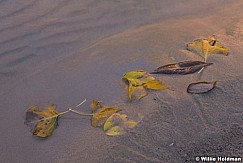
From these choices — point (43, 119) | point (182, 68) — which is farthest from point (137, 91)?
point (43, 119)

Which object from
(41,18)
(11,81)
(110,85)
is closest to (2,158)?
(11,81)

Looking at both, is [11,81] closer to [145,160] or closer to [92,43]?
[92,43]

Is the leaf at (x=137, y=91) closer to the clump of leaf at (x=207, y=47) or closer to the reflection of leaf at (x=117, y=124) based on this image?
the reflection of leaf at (x=117, y=124)

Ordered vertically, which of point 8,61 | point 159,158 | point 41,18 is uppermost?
point 41,18

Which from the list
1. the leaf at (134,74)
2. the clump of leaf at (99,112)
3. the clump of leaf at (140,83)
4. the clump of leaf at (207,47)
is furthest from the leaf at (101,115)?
the clump of leaf at (207,47)

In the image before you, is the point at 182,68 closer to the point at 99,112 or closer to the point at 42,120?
the point at 99,112
